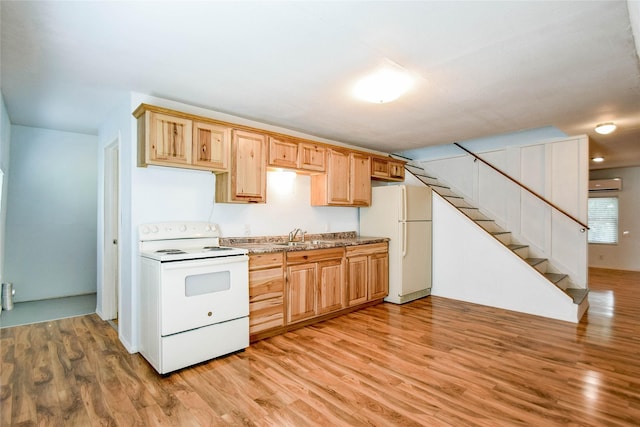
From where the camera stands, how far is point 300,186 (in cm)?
442

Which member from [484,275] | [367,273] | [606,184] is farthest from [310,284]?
[606,184]

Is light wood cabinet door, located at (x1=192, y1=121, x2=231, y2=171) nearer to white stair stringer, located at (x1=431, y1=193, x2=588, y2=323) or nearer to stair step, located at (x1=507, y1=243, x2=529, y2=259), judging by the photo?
white stair stringer, located at (x1=431, y1=193, x2=588, y2=323)

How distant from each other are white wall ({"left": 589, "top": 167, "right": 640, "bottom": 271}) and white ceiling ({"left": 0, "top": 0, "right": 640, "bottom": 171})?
4.98 meters

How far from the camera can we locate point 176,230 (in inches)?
123

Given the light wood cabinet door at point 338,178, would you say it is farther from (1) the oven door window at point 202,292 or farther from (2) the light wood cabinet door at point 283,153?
(1) the oven door window at point 202,292

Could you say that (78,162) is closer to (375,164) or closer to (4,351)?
(4,351)

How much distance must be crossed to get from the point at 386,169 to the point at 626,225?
655 cm

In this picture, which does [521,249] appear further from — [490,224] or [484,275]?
[484,275]

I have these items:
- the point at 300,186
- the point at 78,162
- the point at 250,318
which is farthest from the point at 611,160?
the point at 78,162

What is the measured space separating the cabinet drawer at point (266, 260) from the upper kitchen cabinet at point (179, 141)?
0.95 m

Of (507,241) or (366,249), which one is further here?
(507,241)

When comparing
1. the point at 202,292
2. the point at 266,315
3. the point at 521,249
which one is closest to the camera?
the point at 202,292

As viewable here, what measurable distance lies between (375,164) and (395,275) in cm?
170

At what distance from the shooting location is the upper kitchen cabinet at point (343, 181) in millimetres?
4305
